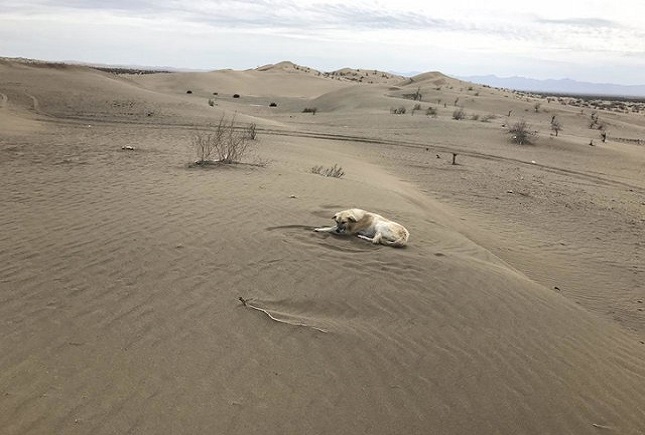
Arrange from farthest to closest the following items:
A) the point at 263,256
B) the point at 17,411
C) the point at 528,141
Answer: the point at 528,141 < the point at 263,256 < the point at 17,411

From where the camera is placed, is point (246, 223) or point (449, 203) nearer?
point (246, 223)

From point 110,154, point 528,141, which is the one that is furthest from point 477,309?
point 528,141

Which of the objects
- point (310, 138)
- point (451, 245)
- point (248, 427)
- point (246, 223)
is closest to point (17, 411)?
point (248, 427)

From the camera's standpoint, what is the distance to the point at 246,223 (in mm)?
6281

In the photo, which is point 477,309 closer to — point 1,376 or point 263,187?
point 1,376

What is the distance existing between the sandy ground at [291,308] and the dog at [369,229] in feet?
0.83

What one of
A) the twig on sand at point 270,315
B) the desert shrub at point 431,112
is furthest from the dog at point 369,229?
the desert shrub at point 431,112

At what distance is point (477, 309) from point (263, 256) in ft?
7.02

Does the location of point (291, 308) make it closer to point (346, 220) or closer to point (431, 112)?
point (346, 220)

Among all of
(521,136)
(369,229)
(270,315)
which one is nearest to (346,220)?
(369,229)

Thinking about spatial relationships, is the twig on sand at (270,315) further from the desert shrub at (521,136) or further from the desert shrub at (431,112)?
the desert shrub at (431,112)

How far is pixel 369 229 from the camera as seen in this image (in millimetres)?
6176

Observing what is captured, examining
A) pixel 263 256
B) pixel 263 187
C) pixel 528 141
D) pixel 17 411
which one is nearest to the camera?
pixel 17 411

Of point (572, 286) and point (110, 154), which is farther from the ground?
point (110, 154)
